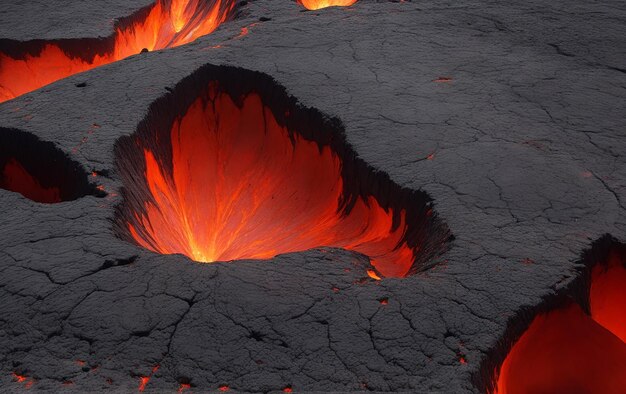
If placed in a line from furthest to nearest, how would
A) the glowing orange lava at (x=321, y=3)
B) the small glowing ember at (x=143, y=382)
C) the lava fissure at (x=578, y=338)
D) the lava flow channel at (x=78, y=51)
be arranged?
the glowing orange lava at (x=321, y=3)
the lava flow channel at (x=78, y=51)
the lava fissure at (x=578, y=338)
the small glowing ember at (x=143, y=382)

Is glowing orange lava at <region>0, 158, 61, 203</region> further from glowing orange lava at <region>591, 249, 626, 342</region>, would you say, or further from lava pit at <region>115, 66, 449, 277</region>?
glowing orange lava at <region>591, 249, 626, 342</region>

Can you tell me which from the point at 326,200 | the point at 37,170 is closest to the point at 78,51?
the point at 37,170

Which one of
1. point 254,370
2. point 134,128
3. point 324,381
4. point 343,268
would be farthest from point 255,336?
point 134,128

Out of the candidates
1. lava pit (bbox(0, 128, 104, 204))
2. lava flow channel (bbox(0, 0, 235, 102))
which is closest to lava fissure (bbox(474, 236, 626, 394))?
lava pit (bbox(0, 128, 104, 204))

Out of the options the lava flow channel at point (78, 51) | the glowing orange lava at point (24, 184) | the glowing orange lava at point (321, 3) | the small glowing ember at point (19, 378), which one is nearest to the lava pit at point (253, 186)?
the glowing orange lava at point (24, 184)

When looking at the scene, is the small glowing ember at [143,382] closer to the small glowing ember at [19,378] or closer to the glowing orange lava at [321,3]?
the small glowing ember at [19,378]

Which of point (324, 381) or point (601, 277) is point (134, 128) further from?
point (601, 277)
